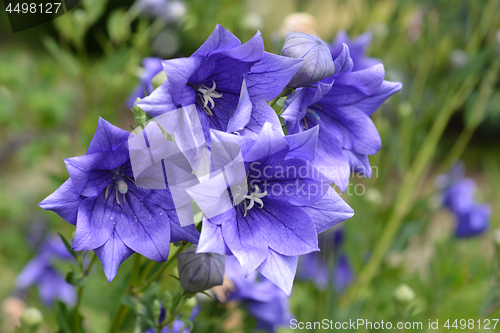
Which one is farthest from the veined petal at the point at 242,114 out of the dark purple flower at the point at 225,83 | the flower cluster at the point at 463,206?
the flower cluster at the point at 463,206

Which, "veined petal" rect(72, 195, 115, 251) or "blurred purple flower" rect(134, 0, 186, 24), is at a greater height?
"blurred purple flower" rect(134, 0, 186, 24)

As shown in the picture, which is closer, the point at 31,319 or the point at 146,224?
the point at 146,224

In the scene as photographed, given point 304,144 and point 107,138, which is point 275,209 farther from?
point 107,138

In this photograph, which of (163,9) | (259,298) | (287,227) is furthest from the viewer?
(163,9)

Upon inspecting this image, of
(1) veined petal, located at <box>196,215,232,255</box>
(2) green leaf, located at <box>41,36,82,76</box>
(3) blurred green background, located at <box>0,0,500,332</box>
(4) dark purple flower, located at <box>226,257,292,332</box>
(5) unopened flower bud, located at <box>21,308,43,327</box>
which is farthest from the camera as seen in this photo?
(3) blurred green background, located at <box>0,0,500,332</box>

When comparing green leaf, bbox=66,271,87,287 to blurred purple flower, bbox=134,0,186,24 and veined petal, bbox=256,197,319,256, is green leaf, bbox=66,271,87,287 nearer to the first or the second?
veined petal, bbox=256,197,319,256

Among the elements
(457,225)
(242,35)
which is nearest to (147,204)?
(242,35)

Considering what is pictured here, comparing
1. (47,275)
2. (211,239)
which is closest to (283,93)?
(211,239)

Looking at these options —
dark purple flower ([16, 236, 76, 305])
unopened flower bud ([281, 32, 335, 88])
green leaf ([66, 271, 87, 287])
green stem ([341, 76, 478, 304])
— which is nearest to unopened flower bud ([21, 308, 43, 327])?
green leaf ([66, 271, 87, 287])
